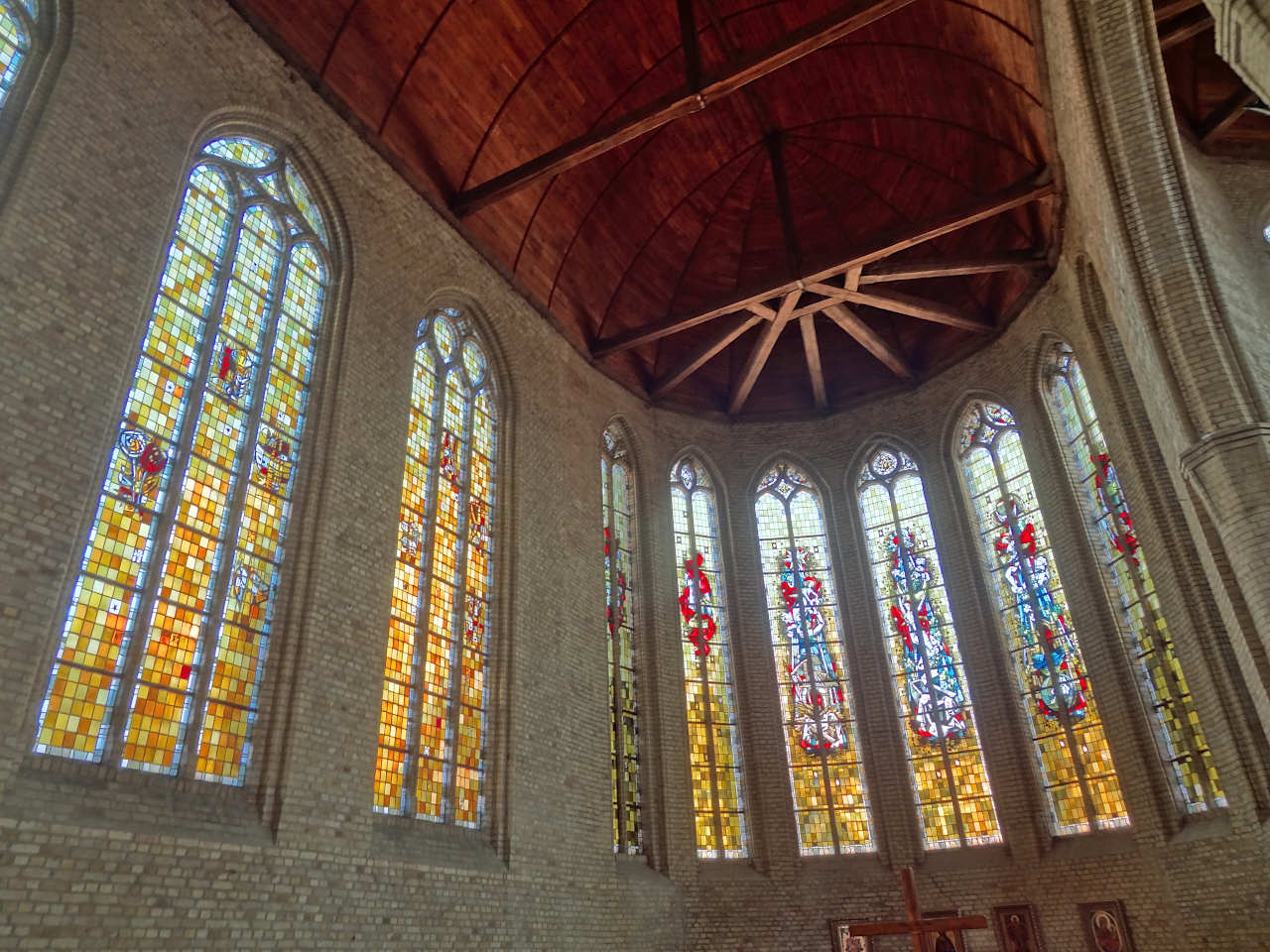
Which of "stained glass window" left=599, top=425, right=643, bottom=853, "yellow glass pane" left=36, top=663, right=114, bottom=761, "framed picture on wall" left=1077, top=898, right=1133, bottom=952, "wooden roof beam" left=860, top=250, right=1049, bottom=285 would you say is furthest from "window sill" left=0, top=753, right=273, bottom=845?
"wooden roof beam" left=860, top=250, right=1049, bottom=285

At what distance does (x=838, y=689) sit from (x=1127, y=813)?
4.45m

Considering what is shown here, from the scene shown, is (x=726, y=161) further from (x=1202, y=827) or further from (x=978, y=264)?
(x=1202, y=827)

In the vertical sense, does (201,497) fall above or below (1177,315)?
below

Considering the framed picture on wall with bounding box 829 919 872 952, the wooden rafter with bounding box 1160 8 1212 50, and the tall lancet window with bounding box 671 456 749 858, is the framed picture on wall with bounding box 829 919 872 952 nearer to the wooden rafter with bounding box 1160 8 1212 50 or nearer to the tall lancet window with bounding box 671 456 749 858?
the tall lancet window with bounding box 671 456 749 858

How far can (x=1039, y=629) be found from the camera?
14109 millimetres

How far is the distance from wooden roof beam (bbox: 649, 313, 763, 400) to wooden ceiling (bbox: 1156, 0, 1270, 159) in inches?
255

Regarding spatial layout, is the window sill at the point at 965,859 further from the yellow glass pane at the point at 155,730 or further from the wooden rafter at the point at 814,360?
the yellow glass pane at the point at 155,730

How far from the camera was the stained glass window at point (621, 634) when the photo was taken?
42.5ft

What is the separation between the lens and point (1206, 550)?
945 centimetres

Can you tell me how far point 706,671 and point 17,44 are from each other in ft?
38.9

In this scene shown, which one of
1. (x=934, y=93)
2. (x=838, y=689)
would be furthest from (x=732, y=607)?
(x=934, y=93)

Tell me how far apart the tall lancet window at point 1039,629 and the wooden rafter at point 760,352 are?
376 centimetres

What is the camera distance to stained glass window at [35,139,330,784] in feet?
23.9

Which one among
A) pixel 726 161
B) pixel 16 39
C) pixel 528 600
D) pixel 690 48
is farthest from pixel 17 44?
pixel 726 161
